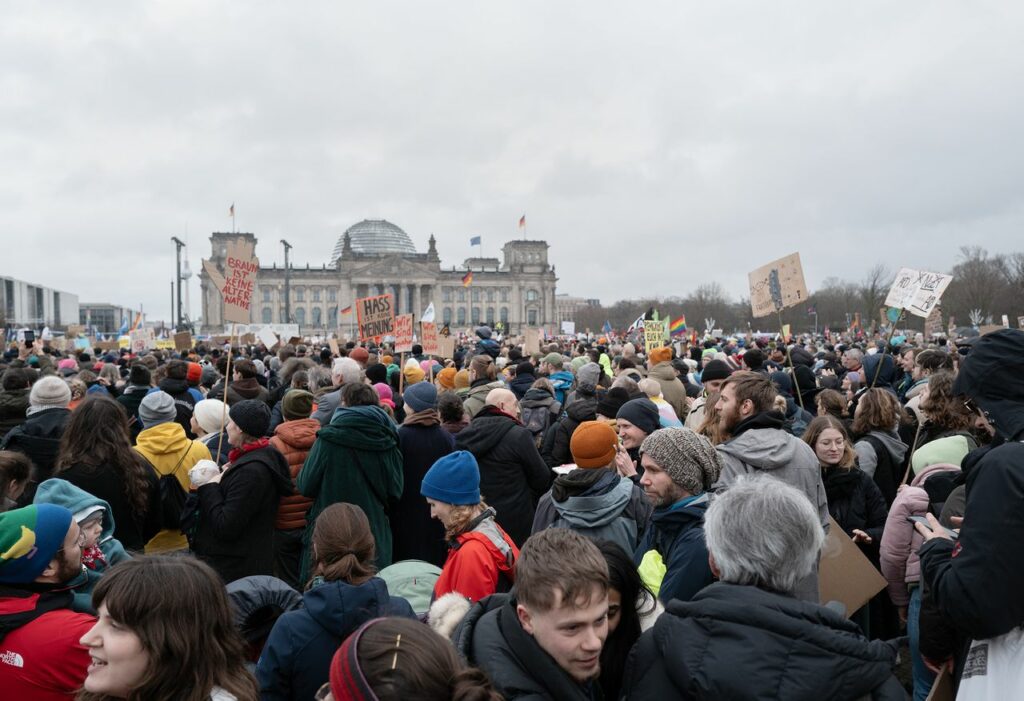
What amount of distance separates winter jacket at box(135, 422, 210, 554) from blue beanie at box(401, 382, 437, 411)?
1578 mm

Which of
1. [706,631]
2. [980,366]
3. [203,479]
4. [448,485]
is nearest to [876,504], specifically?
[980,366]

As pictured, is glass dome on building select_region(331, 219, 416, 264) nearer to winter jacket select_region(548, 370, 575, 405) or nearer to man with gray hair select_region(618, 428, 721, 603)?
winter jacket select_region(548, 370, 575, 405)

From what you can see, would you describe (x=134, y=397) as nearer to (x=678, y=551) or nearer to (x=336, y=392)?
(x=336, y=392)

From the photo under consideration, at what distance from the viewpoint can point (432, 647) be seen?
1.83 metres

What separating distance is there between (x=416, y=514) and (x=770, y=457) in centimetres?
299

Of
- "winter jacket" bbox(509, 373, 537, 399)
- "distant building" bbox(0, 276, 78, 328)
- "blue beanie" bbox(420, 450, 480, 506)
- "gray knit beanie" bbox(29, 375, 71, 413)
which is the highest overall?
"distant building" bbox(0, 276, 78, 328)

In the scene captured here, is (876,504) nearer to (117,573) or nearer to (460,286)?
(117,573)

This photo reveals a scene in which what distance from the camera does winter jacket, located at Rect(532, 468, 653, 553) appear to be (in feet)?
11.9

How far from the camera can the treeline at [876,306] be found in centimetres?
4722

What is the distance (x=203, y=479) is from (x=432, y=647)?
3.37m

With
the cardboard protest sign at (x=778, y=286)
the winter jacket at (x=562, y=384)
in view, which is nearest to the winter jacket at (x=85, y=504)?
the winter jacket at (x=562, y=384)

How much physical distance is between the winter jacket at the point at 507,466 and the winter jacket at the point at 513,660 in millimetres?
3232

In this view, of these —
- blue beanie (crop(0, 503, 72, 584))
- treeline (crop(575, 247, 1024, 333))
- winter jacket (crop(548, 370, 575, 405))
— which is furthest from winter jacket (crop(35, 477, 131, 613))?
treeline (crop(575, 247, 1024, 333))

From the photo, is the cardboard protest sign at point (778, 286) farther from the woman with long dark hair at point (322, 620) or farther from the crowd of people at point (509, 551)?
the woman with long dark hair at point (322, 620)
